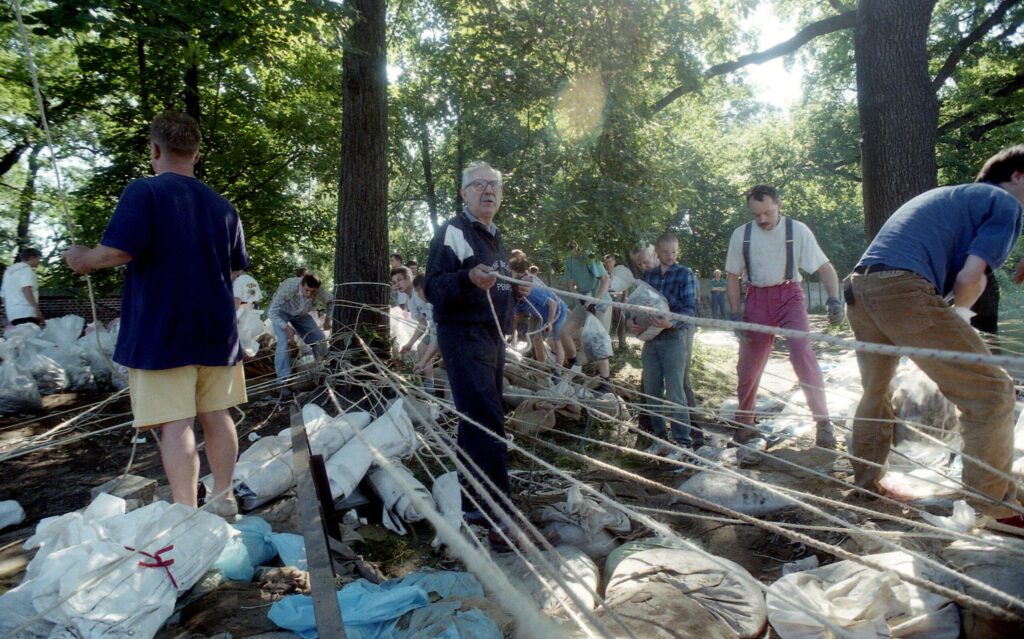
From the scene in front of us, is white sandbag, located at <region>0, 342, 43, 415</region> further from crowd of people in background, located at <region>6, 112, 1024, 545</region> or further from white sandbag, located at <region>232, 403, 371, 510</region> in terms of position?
crowd of people in background, located at <region>6, 112, 1024, 545</region>

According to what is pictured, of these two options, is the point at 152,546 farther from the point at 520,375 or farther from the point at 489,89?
the point at 489,89

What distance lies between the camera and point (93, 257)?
88.7 inches

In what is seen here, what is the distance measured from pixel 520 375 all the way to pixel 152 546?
11.4 feet

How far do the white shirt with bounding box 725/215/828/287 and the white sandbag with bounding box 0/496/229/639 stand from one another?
11.4 feet

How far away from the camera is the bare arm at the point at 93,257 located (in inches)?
88.4

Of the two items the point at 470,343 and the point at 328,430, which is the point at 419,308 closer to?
the point at 328,430

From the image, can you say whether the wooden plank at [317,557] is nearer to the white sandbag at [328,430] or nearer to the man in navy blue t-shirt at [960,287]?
the white sandbag at [328,430]

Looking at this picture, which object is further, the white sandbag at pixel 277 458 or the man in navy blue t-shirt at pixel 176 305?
the white sandbag at pixel 277 458

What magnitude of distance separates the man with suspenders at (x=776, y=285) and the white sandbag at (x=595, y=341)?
1.74 metres

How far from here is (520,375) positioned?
16.8 feet

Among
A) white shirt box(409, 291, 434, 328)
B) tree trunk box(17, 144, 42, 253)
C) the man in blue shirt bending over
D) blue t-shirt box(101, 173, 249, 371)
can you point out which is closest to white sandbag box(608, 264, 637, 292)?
white shirt box(409, 291, 434, 328)

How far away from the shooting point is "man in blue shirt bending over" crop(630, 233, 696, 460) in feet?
14.0

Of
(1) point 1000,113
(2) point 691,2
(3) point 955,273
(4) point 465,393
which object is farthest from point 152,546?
(1) point 1000,113

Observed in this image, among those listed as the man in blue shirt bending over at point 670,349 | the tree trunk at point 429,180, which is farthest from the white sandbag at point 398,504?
the tree trunk at point 429,180
